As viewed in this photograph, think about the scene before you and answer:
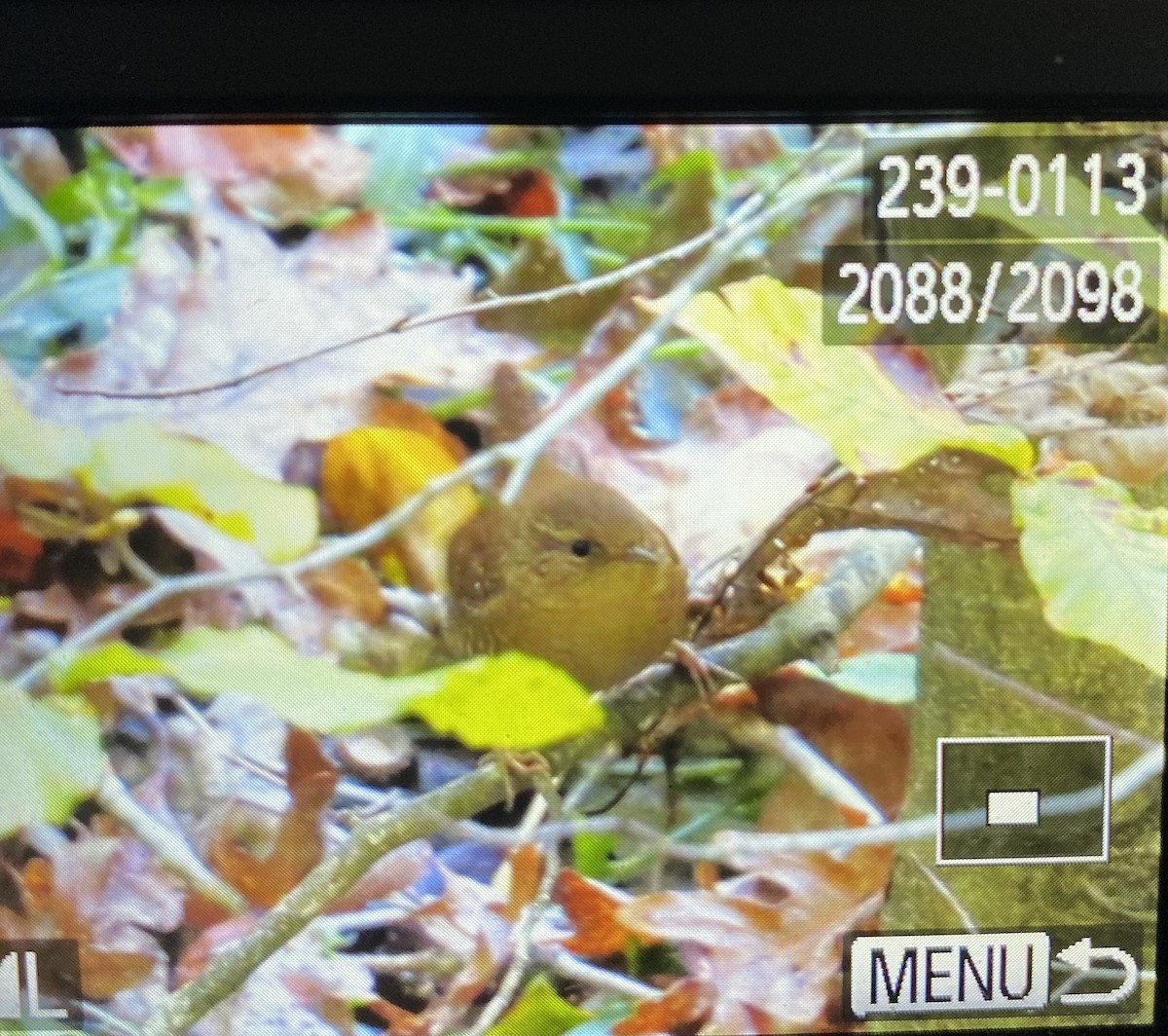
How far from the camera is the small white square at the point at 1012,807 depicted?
100 centimetres

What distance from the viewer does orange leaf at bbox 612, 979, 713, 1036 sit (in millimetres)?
1003

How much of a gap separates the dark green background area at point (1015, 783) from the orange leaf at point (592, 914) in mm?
277

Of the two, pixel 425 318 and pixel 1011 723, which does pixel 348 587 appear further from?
pixel 1011 723

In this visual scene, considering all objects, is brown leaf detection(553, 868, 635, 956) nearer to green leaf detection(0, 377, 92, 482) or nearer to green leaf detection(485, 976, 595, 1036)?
green leaf detection(485, 976, 595, 1036)

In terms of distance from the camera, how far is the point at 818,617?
3.23 feet

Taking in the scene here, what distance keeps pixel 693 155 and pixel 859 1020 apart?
0.73 meters

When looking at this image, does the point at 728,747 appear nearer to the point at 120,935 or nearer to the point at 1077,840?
the point at 1077,840

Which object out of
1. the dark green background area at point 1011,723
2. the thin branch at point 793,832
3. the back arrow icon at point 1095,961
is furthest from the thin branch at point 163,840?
the back arrow icon at point 1095,961

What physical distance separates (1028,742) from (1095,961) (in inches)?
8.0

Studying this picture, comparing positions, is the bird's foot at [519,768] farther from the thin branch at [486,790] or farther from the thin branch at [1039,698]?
the thin branch at [1039,698]

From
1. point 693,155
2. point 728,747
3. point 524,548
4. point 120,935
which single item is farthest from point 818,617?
point 120,935

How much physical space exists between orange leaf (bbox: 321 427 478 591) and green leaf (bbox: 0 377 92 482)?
0.71 ft

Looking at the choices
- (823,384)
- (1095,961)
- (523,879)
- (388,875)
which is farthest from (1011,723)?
(388,875)
